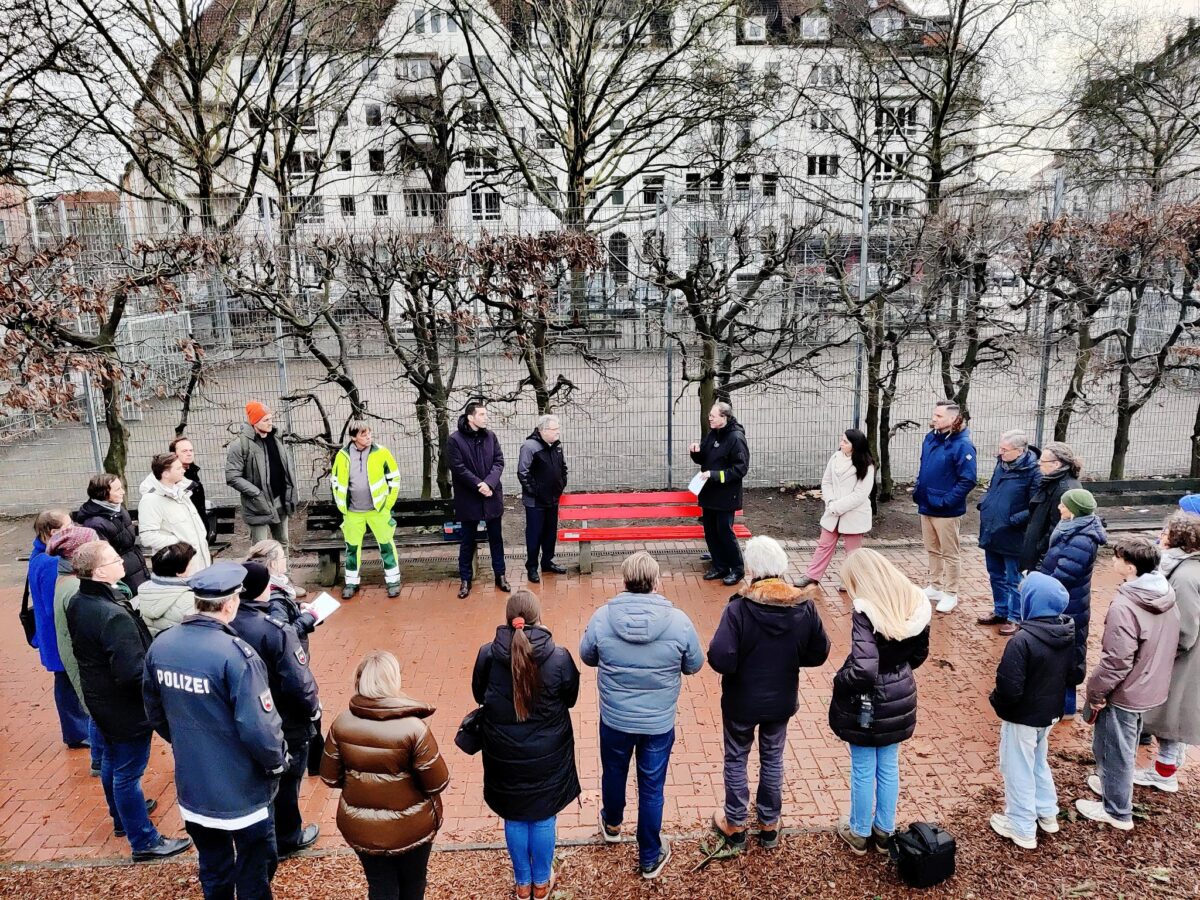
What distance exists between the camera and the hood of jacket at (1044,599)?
3939 millimetres

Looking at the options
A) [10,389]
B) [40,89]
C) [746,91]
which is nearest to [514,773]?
[10,389]

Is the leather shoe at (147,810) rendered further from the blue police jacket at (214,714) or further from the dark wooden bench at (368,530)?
the dark wooden bench at (368,530)

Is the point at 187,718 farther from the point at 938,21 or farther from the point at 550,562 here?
the point at 938,21

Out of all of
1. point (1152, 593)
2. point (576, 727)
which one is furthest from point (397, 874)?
point (1152, 593)

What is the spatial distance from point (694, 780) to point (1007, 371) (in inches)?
300

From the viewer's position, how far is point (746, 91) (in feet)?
72.8

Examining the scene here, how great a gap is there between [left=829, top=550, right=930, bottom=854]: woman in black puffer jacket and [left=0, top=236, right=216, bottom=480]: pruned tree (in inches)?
302

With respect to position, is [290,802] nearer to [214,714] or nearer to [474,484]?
[214,714]

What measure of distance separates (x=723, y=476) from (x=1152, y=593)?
12.9 feet

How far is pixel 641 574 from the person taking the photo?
385cm

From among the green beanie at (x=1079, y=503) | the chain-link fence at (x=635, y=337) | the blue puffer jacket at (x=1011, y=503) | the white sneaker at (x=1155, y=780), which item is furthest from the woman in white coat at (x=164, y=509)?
the white sneaker at (x=1155, y=780)

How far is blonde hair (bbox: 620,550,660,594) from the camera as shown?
3844 mm

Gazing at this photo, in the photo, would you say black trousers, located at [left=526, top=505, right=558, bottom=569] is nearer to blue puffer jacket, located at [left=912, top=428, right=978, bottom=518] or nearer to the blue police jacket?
blue puffer jacket, located at [left=912, top=428, right=978, bottom=518]

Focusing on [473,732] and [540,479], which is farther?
[540,479]
